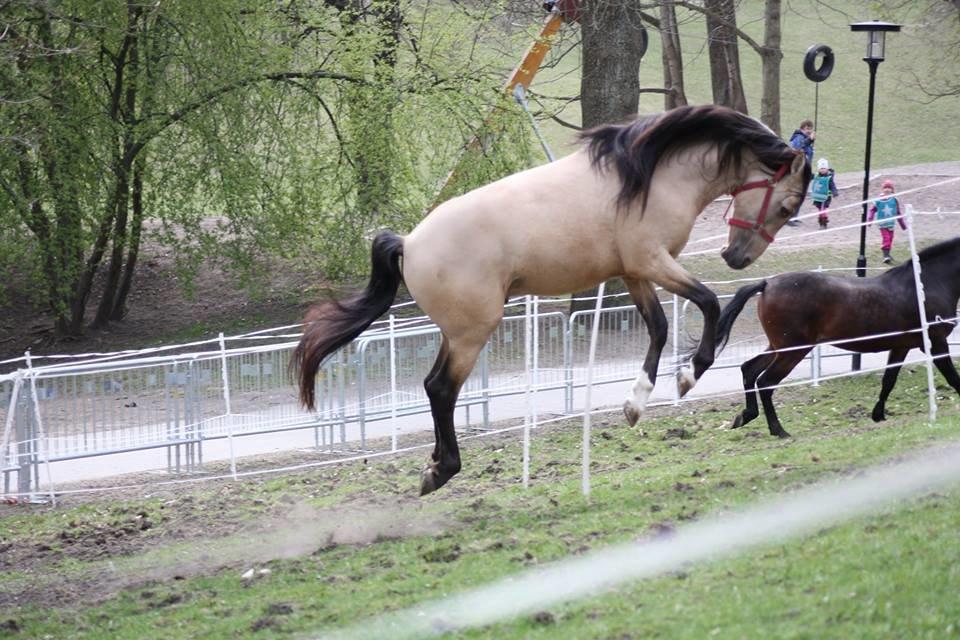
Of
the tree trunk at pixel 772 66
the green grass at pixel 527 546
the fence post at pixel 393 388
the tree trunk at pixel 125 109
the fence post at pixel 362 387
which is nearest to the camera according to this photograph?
the green grass at pixel 527 546

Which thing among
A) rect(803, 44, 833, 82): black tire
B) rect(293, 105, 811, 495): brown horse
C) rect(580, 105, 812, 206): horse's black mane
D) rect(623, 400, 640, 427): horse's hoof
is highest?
rect(803, 44, 833, 82): black tire

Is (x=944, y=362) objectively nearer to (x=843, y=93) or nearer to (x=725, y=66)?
(x=725, y=66)

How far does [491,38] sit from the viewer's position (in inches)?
838

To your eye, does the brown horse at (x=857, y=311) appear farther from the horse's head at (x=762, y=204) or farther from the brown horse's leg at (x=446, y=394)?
the brown horse's leg at (x=446, y=394)

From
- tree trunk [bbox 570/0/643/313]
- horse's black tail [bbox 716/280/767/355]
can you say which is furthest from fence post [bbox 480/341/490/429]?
tree trunk [bbox 570/0/643/313]

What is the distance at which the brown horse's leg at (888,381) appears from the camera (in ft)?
37.3

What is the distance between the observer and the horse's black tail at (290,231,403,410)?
26.2 ft

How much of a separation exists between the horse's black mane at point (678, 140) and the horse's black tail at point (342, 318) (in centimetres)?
155

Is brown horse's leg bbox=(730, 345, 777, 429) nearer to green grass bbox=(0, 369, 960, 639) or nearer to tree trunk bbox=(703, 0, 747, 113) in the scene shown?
green grass bbox=(0, 369, 960, 639)

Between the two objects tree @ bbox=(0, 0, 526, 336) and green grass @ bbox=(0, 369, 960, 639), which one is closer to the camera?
green grass @ bbox=(0, 369, 960, 639)

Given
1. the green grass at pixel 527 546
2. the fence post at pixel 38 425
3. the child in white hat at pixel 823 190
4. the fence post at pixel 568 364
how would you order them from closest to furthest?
the green grass at pixel 527 546
the fence post at pixel 38 425
the fence post at pixel 568 364
the child in white hat at pixel 823 190

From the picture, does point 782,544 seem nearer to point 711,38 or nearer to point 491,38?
point 491,38

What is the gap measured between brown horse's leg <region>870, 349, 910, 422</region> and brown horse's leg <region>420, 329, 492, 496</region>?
5095 mm

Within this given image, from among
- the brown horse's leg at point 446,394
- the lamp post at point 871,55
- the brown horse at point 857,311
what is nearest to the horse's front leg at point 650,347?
the brown horse's leg at point 446,394
